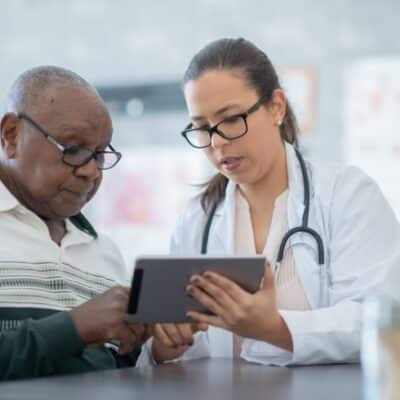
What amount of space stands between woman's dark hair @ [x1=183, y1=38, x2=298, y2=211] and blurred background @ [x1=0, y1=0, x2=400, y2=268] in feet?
7.47

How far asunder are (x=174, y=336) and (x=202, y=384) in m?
0.38

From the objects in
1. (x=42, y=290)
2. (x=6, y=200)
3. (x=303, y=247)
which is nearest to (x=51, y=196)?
(x=6, y=200)

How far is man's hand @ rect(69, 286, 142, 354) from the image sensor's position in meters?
1.52

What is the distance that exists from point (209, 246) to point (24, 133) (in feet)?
1.70

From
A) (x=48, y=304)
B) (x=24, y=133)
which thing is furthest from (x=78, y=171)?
(x=48, y=304)

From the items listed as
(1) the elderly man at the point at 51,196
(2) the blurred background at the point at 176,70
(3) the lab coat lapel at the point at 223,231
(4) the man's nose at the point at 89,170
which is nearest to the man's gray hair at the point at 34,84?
(1) the elderly man at the point at 51,196

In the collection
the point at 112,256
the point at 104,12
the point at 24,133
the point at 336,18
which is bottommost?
the point at 112,256

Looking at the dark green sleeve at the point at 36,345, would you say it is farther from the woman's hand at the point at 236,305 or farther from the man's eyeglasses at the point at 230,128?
A: the man's eyeglasses at the point at 230,128

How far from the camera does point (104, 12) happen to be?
5055 millimetres

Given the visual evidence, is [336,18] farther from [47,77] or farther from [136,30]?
[47,77]

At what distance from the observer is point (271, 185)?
200 cm

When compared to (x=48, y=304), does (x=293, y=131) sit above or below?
above

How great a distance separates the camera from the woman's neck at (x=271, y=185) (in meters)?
1.99

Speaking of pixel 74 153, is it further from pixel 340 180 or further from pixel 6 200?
pixel 340 180
